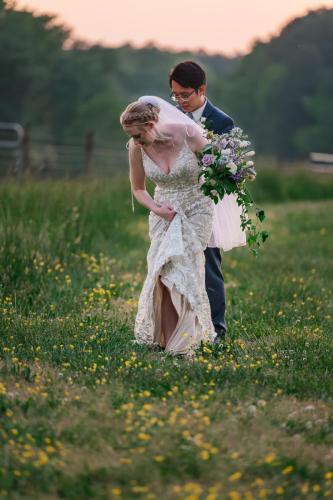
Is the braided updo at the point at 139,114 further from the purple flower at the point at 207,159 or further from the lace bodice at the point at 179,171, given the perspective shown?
the purple flower at the point at 207,159

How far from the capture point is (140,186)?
24.2ft

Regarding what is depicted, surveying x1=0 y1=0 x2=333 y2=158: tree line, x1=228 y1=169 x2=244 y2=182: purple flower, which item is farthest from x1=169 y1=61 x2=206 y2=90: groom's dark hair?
x1=0 y1=0 x2=333 y2=158: tree line

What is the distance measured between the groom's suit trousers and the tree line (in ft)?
149

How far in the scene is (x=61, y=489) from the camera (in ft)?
14.6

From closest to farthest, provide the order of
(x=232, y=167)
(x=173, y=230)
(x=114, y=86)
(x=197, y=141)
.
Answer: (x=232, y=167) → (x=197, y=141) → (x=173, y=230) → (x=114, y=86)

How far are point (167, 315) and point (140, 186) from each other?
3.46 ft

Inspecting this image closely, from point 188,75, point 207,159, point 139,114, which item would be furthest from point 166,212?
point 188,75

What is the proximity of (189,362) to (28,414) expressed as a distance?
1653mm

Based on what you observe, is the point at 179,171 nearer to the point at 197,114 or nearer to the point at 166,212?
the point at 166,212

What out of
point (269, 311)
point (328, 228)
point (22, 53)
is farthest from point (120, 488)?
point (22, 53)

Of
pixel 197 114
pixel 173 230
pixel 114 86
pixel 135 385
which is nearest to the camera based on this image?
pixel 135 385

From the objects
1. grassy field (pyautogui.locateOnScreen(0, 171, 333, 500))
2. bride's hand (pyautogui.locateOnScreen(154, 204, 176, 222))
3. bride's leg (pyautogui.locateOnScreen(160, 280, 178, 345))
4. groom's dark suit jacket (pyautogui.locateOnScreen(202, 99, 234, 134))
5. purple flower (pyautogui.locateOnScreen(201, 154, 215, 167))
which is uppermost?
groom's dark suit jacket (pyautogui.locateOnScreen(202, 99, 234, 134))

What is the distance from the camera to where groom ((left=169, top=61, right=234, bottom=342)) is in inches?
280

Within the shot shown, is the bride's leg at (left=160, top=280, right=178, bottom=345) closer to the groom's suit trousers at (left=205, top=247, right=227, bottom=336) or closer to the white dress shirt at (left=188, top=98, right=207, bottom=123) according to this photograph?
the groom's suit trousers at (left=205, top=247, right=227, bottom=336)
